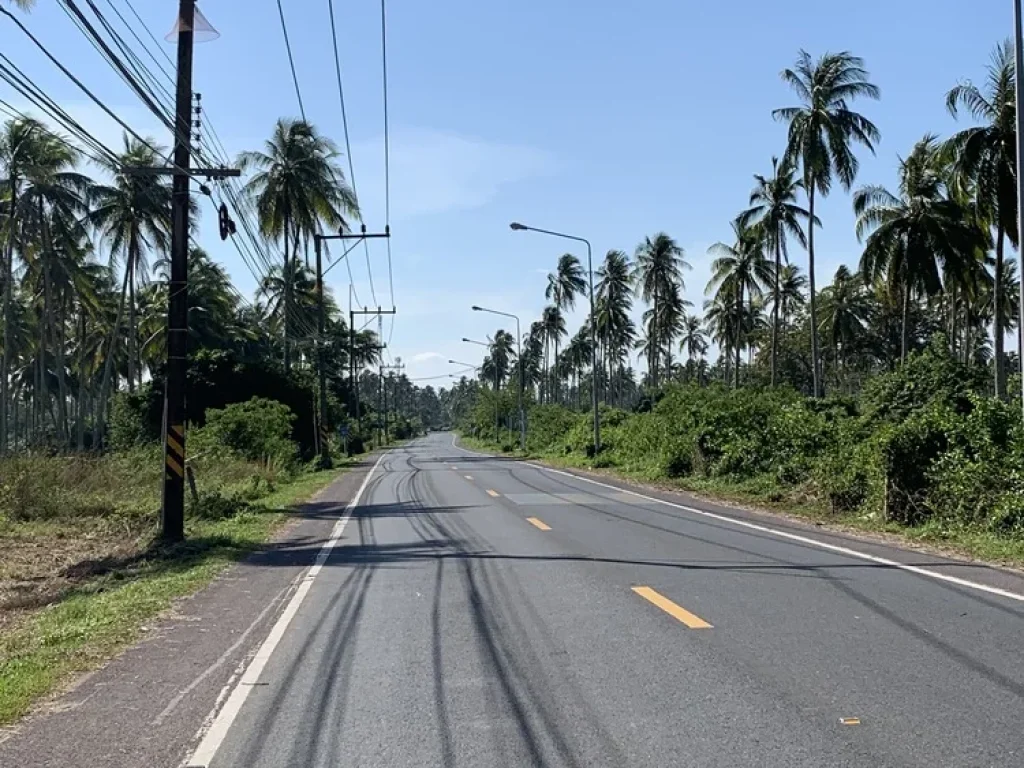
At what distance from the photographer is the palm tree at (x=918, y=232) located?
38.9 m

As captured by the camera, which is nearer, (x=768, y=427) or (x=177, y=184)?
(x=177, y=184)

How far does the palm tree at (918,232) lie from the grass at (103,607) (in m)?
31.2

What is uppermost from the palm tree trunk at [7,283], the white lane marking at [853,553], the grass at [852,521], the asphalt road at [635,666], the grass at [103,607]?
the palm tree trunk at [7,283]

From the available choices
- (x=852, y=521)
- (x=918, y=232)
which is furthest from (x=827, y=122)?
(x=852, y=521)

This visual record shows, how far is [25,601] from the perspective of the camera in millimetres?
10398

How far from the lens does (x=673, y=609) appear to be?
8.70m

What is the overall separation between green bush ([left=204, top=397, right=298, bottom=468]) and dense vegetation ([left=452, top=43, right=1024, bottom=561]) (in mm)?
12577

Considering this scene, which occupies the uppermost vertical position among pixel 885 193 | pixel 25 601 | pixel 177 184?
pixel 885 193

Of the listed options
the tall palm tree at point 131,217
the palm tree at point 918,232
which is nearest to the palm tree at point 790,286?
the palm tree at point 918,232

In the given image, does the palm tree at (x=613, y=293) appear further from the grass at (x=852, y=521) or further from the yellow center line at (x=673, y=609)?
the yellow center line at (x=673, y=609)

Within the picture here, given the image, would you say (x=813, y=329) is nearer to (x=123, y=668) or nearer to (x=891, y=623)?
(x=891, y=623)

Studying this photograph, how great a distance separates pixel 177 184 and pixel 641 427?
2442cm

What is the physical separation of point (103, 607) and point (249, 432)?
23540 mm

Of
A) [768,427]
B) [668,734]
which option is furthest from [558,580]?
[768,427]
